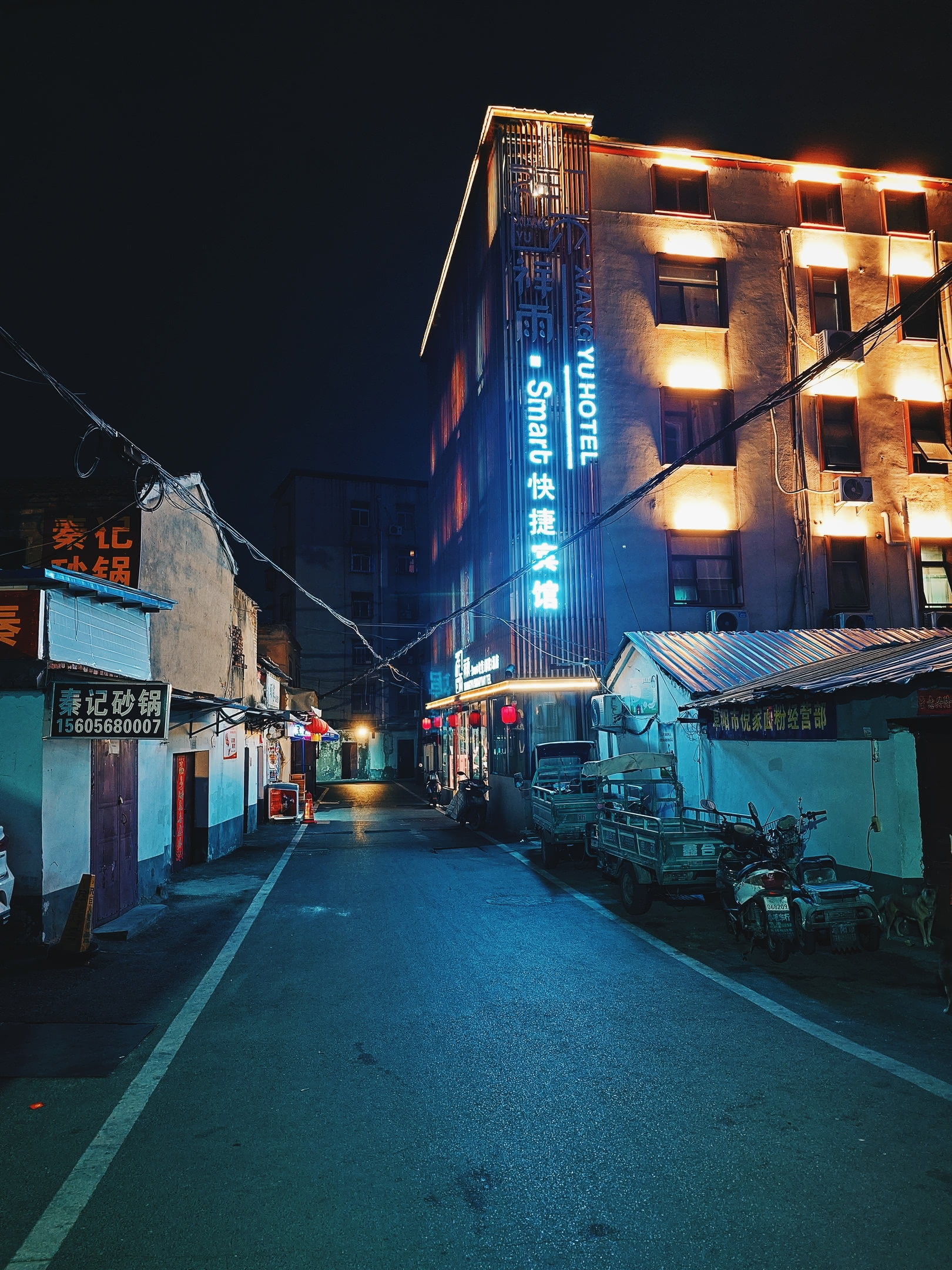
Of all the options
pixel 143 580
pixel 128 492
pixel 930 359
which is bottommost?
pixel 143 580

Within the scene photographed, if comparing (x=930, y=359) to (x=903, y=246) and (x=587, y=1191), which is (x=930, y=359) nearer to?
(x=903, y=246)

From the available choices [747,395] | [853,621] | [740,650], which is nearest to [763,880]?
[740,650]

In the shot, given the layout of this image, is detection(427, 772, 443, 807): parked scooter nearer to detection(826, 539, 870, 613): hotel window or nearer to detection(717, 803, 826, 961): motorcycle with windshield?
detection(826, 539, 870, 613): hotel window

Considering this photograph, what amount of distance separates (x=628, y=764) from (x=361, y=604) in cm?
4366

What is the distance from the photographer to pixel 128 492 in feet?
49.7

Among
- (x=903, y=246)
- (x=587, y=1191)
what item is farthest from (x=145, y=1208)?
(x=903, y=246)

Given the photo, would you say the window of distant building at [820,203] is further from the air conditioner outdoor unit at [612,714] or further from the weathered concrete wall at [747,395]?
the air conditioner outdoor unit at [612,714]

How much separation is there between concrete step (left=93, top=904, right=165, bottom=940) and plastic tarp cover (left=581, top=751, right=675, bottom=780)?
26.5 feet

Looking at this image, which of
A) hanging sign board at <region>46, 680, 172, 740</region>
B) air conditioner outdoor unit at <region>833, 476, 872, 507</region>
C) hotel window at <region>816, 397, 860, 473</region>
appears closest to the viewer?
hanging sign board at <region>46, 680, 172, 740</region>

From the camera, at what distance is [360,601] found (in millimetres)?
57625

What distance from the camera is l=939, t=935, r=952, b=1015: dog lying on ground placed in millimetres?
7555

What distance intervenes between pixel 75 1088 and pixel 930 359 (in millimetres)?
30914

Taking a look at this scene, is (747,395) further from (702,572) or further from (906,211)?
(906,211)

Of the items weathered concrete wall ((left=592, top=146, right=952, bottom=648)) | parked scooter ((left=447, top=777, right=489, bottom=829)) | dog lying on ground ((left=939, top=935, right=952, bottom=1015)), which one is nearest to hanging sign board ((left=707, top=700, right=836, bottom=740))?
dog lying on ground ((left=939, top=935, right=952, bottom=1015))
